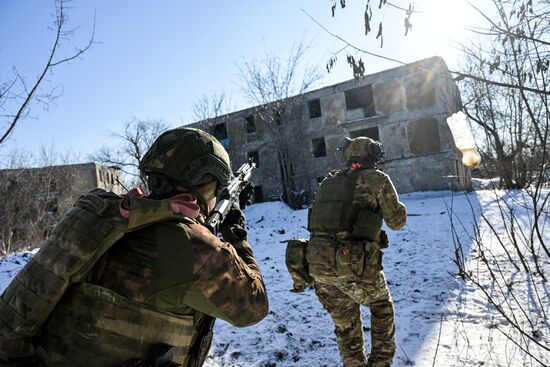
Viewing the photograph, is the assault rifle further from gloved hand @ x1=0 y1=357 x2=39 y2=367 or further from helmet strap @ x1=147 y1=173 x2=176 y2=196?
gloved hand @ x1=0 y1=357 x2=39 y2=367

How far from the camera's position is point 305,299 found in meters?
5.18

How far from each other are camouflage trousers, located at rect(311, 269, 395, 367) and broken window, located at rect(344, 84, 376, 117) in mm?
16452

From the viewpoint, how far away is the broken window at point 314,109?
19391mm

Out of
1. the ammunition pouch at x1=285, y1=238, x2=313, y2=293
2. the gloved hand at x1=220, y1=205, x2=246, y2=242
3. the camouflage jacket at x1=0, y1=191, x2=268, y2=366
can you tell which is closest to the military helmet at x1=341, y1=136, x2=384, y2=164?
the ammunition pouch at x1=285, y1=238, x2=313, y2=293

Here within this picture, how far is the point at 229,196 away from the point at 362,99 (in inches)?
747

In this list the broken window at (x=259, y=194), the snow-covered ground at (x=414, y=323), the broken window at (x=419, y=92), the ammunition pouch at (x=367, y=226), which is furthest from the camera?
the broken window at (x=259, y=194)

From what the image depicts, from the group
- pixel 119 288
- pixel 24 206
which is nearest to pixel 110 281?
pixel 119 288

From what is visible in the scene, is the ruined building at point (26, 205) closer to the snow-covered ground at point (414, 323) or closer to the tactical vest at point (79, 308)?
the snow-covered ground at point (414, 323)

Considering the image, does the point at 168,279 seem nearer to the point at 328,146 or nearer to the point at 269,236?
the point at 269,236

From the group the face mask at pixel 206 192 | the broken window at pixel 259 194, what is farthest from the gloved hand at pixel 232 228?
the broken window at pixel 259 194

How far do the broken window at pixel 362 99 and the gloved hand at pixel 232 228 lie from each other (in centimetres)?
1733

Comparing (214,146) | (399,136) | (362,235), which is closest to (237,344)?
(362,235)

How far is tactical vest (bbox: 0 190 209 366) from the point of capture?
1.25m

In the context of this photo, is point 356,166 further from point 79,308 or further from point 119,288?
point 79,308
